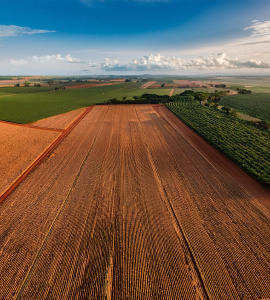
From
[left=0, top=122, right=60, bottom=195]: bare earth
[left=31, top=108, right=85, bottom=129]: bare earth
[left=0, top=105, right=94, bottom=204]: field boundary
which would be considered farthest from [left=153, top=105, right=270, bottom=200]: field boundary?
[left=31, top=108, right=85, bottom=129]: bare earth

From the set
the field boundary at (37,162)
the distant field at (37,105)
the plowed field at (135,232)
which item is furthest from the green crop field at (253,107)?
the field boundary at (37,162)

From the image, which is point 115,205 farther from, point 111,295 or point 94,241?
point 111,295

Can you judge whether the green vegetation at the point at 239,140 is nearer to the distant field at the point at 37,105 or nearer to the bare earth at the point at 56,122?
the bare earth at the point at 56,122

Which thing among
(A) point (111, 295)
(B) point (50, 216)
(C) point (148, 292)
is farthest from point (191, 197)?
(B) point (50, 216)

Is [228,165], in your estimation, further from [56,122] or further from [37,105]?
[37,105]

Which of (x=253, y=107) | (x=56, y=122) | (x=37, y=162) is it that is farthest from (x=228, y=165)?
(x=253, y=107)

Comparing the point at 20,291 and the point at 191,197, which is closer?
the point at 20,291

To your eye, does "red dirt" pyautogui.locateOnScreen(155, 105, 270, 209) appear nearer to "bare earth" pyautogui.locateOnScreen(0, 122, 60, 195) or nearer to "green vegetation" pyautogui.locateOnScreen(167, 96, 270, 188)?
"green vegetation" pyautogui.locateOnScreen(167, 96, 270, 188)
